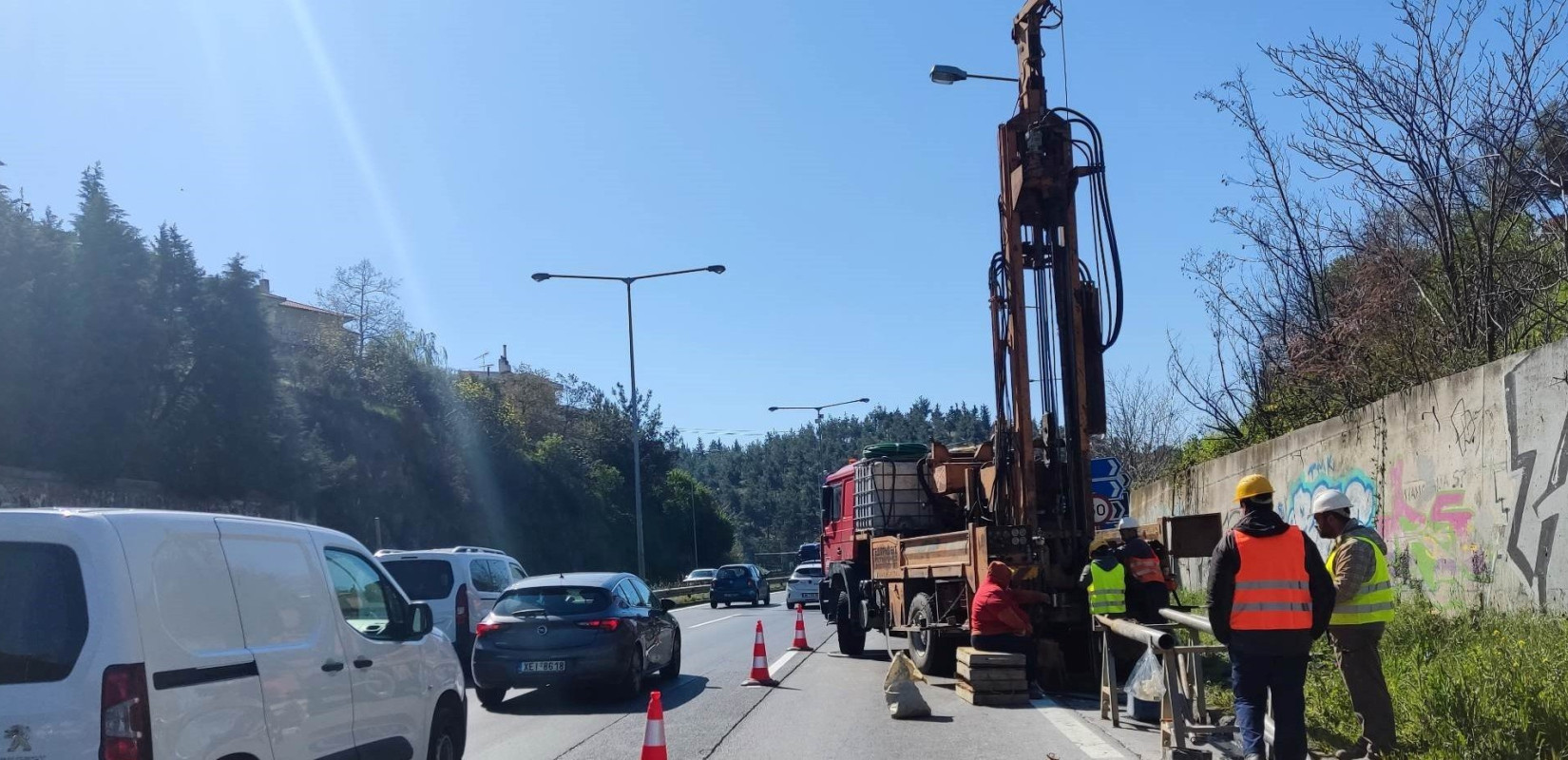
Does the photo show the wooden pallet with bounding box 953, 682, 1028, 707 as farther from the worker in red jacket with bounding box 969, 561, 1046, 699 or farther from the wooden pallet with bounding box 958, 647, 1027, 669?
the worker in red jacket with bounding box 969, 561, 1046, 699

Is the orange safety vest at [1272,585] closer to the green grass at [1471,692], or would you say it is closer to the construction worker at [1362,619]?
the construction worker at [1362,619]

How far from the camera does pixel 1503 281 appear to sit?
14.6m

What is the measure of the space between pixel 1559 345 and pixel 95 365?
3029 cm

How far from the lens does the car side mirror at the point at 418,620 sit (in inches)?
303

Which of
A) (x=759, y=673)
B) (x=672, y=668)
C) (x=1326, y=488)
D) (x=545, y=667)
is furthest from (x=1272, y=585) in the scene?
(x=1326, y=488)

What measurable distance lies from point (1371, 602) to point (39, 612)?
7071mm

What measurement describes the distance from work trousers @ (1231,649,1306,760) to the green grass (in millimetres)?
897

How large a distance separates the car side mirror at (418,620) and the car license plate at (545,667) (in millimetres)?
5470

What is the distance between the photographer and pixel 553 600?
13.8 meters

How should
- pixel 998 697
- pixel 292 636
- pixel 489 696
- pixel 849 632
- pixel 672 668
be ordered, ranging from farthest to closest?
1. pixel 849 632
2. pixel 672 668
3. pixel 489 696
4. pixel 998 697
5. pixel 292 636

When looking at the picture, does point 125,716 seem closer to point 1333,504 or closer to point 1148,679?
point 1333,504

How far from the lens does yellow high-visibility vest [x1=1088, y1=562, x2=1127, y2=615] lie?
11.9 m

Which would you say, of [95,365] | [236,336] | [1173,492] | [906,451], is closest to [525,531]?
[236,336]

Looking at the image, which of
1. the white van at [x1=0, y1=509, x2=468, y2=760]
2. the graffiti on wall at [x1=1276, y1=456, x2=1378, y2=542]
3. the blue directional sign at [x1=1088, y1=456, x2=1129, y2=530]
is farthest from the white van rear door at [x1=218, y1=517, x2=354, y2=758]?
the blue directional sign at [x1=1088, y1=456, x2=1129, y2=530]
